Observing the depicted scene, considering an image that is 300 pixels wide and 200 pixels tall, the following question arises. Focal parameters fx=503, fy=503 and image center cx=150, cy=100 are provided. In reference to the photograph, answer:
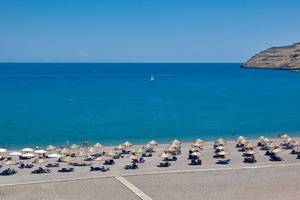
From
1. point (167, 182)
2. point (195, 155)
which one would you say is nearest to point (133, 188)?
point (167, 182)

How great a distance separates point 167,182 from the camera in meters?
35.3

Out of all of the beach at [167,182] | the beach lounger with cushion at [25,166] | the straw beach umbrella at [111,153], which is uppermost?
the straw beach umbrella at [111,153]

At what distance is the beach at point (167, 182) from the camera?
105 ft

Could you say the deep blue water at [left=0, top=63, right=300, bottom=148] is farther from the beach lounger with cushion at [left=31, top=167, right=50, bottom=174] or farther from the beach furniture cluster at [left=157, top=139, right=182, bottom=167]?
the beach lounger with cushion at [left=31, top=167, right=50, bottom=174]

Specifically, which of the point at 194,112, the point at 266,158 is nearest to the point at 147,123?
the point at 194,112

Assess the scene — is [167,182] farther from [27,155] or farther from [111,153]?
[27,155]

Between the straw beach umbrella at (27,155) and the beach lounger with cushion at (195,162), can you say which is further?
the straw beach umbrella at (27,155)

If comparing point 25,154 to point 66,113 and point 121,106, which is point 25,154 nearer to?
point 66,113

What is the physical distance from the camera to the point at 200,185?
34562mm

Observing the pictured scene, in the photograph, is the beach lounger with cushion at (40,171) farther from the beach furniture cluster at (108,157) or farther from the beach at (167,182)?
the beach at (167,182)

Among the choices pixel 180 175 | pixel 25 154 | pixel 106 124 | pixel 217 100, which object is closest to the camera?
pixel 180 175

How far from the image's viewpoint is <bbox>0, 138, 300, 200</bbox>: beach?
32031 millimetres

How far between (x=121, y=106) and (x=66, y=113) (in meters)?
14.3

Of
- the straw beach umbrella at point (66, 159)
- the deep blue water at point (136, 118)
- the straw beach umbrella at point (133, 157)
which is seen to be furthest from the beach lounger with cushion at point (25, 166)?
the deep blue water at point (136, 118)
